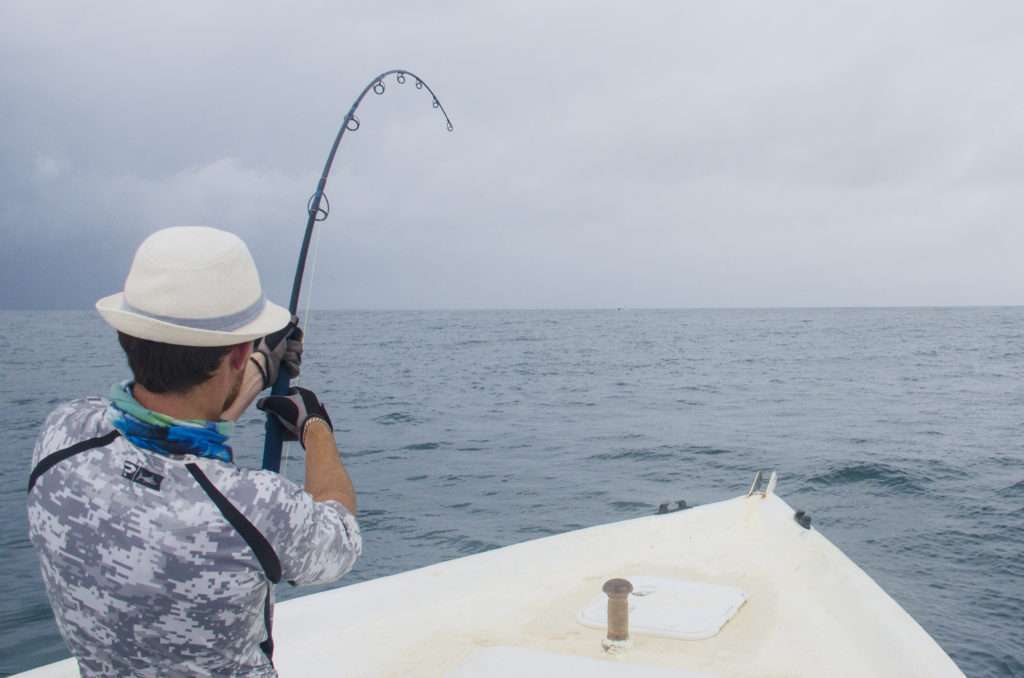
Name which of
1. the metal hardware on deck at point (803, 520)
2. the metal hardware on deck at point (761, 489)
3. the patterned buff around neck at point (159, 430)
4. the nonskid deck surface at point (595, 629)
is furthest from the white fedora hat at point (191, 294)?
the metal hardware on deck at point (761, 489)

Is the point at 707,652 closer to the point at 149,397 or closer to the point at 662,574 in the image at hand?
the point at 662,574

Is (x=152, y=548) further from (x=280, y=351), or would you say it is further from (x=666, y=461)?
(x=666, y=461)

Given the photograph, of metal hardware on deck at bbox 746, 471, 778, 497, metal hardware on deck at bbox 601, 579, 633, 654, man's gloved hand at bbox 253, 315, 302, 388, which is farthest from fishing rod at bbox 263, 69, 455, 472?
metal hardware on deck at bbox 746, 471, 778, 497

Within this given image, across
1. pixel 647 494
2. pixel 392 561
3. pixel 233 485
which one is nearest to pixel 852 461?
pixel 647 494

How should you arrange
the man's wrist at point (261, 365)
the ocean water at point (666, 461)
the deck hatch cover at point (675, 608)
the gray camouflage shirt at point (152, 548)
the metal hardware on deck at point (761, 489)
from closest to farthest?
the gray camouflage shirt at point (152, 548) → the man's wrist at point (261, 365) → the deck hatch cover at point (675, 608) → the metal hardware on deck at point (761, 489) → the ocean water at point (666, 461)

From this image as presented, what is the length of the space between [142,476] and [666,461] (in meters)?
10.8

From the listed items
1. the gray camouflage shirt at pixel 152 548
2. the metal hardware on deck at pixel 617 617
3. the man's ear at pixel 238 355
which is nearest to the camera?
the gray camouflage shirt at pixel 152 548

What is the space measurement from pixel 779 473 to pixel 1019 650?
5.61 m

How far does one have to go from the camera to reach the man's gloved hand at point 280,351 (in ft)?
6.88

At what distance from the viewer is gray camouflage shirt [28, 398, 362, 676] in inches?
55.4

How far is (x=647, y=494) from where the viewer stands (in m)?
9.61

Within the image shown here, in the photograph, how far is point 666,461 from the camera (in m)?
11.7

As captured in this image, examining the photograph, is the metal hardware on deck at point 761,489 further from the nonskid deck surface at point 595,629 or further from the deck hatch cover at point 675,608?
the deck hatch cover at point 675,608

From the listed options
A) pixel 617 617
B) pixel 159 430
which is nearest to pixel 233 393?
pixel 159 430
